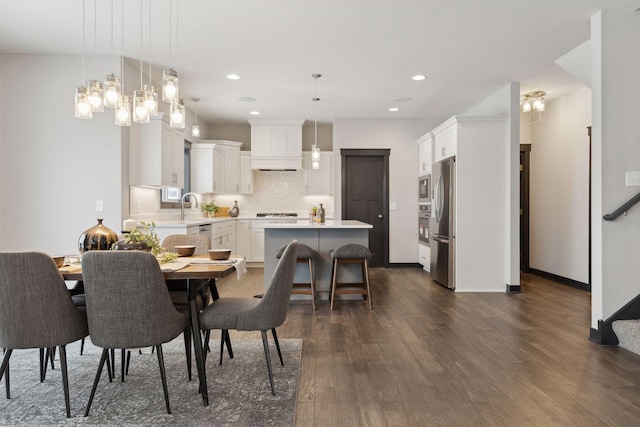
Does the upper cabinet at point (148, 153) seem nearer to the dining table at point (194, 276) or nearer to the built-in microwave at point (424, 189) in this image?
the dining table at point (194, 276)

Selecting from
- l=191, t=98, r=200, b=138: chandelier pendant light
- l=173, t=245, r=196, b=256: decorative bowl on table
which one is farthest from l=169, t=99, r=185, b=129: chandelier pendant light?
l=191, t=98, r=200, b=138: chandelier pendant light

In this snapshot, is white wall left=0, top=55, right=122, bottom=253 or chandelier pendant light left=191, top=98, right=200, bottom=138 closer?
white wall left=0, top=55, right=122, bottom=253

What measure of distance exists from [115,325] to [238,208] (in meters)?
5.85

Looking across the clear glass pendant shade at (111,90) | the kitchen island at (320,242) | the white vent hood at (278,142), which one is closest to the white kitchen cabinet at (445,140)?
the kitchen island at (320,242)

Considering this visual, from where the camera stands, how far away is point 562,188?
575cm

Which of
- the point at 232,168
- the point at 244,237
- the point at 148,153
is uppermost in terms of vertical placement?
the point at 232,168

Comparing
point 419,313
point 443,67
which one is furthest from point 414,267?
point 443,67

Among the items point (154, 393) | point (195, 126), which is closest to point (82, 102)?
point (154, 393)

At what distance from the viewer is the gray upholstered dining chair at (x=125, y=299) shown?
6.37 ft

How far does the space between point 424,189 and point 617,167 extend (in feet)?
11.1

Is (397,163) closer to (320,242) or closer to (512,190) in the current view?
(512,190)

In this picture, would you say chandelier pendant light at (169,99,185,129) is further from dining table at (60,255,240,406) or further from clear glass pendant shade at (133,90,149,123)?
dining table at (60,255,240,406)

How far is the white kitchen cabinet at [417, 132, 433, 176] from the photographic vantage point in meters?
6.34

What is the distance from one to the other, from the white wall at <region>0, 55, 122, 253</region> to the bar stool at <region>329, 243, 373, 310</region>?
232 cm
